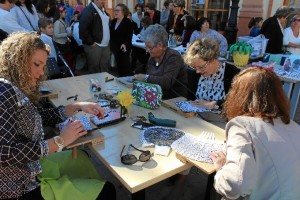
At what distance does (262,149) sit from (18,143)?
40.4 inches

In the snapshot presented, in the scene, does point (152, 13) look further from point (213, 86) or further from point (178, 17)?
point (213, 86)

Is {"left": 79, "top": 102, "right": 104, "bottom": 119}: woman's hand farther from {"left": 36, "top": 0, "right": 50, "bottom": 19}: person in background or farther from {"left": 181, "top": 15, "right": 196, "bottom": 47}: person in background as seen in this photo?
{"left": 181, "top": 15, "right": 196, "bottom": 47}: person in background

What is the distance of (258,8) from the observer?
6.29m

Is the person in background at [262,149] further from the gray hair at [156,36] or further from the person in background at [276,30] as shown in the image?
the person in background at [276,30]

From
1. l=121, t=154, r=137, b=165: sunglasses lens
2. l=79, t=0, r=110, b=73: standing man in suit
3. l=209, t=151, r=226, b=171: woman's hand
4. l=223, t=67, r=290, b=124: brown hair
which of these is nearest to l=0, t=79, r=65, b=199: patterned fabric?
l=121, t=154, r=137, b=165: sunglasses lens

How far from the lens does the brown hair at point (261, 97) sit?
3.76 ft

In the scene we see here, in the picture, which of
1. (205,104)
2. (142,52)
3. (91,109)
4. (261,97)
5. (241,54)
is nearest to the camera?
(261,97)

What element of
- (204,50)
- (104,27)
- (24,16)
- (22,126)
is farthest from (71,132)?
(104,27)

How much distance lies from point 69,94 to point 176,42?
10.8ft

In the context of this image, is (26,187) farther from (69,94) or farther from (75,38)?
(75,38)

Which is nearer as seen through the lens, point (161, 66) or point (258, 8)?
point (161, 66)

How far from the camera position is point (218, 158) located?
4.23 ft

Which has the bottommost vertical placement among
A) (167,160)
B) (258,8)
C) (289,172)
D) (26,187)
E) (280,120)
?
(26,187)

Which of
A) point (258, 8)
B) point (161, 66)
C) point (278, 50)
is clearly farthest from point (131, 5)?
point (161, 66)
